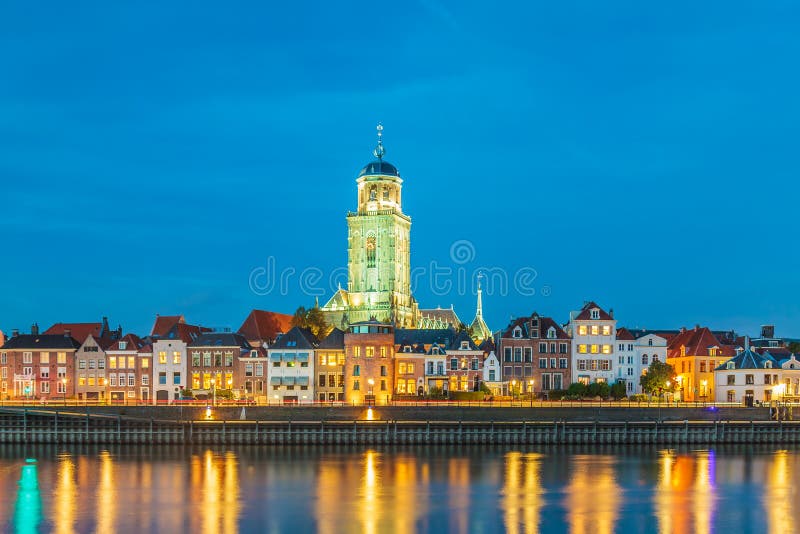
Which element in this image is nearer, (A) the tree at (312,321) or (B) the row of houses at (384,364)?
(B) the row of houses at (384,364)

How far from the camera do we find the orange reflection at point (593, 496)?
52.1 m

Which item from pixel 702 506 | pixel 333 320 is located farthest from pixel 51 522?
pixel 333 320

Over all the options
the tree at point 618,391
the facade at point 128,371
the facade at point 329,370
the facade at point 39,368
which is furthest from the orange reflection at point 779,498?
the facade at point 39,368

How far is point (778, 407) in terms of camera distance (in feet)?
312

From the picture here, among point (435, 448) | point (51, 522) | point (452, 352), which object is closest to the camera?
point (51, 522)

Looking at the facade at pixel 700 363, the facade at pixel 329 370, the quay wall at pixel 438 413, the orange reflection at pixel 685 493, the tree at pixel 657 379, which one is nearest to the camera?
the orange reflection at pixel 685 493

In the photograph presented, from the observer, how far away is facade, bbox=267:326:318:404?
10988 centimetres

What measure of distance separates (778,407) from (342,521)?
5412 centimetres

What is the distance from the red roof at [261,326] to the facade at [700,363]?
44.5 metres

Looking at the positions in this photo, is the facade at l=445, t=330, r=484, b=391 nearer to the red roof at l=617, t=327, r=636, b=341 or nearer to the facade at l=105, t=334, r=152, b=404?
the red roof at l=617, t=327, r=636, b=341

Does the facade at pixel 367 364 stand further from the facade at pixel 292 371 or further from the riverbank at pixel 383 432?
the riverbank at pixel 383 432

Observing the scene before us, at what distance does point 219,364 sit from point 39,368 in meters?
20.0

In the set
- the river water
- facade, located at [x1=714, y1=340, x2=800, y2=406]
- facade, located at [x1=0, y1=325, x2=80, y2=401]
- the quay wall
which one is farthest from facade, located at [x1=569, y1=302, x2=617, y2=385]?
facade, located at [x1=0, y1=325, x2=80, y2=401]

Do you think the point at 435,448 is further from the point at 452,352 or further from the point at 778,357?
the point at 778,357
